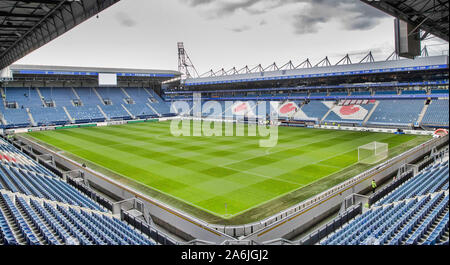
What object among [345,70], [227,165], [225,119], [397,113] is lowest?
[227,165]

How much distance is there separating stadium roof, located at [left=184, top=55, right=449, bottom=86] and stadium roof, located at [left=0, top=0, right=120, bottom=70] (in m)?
34.7

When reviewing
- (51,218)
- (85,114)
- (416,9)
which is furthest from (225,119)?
(51,218)

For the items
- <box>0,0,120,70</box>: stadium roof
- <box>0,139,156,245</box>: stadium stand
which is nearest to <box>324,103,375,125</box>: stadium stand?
<box>0,139,156,245</box>: stadium stand

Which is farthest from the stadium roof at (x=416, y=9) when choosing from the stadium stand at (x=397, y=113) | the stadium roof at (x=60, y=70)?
the stadium roof at (x=60, y=70)

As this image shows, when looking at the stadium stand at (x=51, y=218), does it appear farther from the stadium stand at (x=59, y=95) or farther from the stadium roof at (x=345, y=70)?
the stadium stand at (x=59, y=95)

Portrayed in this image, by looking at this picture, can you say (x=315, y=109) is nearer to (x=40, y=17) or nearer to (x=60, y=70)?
(x=60, y=70)

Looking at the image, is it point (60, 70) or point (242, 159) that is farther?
point (60, 70)

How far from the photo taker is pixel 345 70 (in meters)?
50.6

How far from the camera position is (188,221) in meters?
13.1

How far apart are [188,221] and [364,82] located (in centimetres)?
4995

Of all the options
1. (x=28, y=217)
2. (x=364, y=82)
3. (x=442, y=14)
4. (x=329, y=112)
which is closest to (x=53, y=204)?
(x=28, y=217)

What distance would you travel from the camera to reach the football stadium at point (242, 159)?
11.0m

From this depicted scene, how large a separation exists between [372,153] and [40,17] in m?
26.2

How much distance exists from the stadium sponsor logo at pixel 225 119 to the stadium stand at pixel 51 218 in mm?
24914
